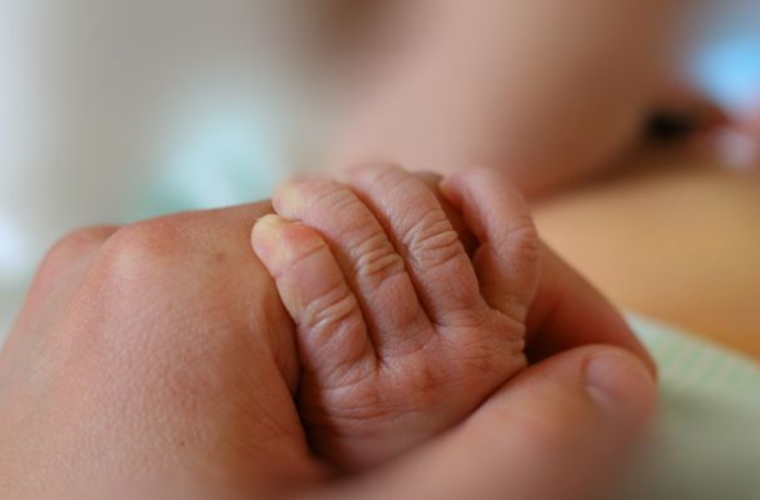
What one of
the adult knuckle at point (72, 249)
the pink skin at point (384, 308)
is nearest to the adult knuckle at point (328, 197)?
the pink skin at point (384, 308)

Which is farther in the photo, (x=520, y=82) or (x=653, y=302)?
(x=520, y=82)

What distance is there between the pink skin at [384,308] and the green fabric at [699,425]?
3.2 inches

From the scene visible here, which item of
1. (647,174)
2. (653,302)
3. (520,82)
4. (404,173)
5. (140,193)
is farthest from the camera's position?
(647,174)

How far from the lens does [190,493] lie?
293 millimetres

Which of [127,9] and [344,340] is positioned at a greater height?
[127,9]

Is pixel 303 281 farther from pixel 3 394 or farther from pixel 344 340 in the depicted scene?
pixel 3 394

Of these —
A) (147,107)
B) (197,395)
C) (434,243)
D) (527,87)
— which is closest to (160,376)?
(197,395)

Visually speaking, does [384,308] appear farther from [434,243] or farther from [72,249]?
[72,249]

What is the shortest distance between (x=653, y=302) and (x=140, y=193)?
1.20 feet

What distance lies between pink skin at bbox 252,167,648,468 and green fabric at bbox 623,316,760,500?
81 millimetres

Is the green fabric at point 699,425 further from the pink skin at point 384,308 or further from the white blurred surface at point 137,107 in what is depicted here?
the white blurred surface at point 137,107

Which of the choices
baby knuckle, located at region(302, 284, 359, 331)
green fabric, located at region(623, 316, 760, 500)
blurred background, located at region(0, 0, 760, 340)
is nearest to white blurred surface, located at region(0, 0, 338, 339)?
blurred background, located at region(0, 0, 760, 340)

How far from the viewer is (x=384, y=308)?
0.37 meters

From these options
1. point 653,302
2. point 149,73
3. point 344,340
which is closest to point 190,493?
point 344,340
